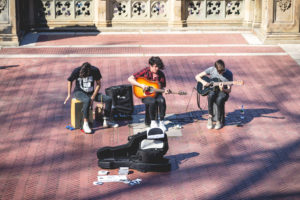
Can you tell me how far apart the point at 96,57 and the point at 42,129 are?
5066mm

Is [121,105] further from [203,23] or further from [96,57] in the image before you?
[203,23]

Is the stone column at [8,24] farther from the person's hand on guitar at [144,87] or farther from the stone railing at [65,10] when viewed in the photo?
the person's hand on guitar at [144,87]

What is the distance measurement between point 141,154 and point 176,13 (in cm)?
1024

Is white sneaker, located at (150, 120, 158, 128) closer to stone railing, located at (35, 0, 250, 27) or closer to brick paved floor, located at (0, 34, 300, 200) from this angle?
brick paved floor, located at (0, 34, 300, 200)

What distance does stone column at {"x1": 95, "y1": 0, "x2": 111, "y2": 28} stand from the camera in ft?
62.0

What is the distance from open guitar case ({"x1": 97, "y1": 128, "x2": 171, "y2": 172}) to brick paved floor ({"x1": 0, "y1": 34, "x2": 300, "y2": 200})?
15 cm

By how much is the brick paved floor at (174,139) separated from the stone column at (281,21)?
1.70 meters

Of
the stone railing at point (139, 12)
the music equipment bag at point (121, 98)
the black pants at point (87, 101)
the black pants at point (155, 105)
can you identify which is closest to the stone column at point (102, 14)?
the stone railing at point (139, 12)

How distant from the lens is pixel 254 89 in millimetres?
13961

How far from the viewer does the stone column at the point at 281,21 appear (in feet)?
56.6

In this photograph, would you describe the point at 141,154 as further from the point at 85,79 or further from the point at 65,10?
the point at 65,10

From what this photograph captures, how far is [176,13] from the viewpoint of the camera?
19125 millimetres

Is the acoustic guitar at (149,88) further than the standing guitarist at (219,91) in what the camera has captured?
No

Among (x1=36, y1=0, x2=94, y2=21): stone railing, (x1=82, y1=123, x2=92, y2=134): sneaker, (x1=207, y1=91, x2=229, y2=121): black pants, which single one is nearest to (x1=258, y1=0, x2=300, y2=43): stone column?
(x1=36, y1=0, x2=94, y2=21): stone railing
